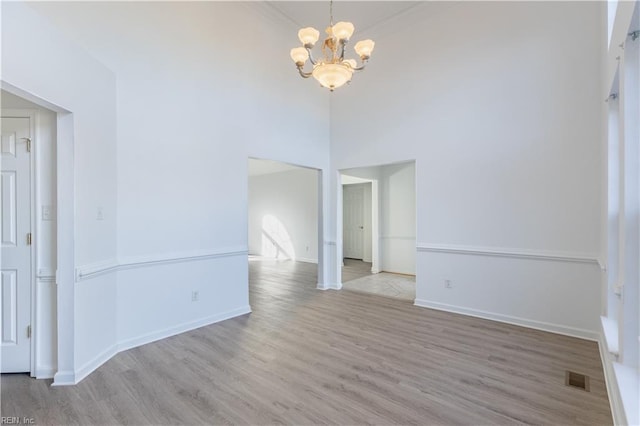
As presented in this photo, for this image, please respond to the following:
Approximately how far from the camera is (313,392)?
2.23 m

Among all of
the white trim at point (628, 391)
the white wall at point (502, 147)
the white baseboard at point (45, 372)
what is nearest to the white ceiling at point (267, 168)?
the white wall at point (502, 147)

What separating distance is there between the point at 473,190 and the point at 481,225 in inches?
19.0

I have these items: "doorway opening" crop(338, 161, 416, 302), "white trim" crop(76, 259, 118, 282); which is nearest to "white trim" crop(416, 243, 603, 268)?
"doorway opening" crop(338, 161, 416, 302)

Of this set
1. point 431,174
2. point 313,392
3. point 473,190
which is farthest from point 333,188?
point 313,392

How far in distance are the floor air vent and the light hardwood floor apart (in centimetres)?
6

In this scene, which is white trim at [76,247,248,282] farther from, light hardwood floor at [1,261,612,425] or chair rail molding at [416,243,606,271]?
chair rail molding at [416,243,606,271]

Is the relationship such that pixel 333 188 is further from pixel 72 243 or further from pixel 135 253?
pixel 72 243

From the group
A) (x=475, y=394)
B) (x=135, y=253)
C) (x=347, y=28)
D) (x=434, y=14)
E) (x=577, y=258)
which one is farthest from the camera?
(x=434, y=14)

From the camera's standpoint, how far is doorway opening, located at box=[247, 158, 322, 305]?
28.1ft

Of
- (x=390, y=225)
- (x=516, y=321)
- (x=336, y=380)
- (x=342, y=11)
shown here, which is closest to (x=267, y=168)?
(x=390, y=225)

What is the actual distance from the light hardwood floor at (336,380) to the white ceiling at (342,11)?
4.56 m

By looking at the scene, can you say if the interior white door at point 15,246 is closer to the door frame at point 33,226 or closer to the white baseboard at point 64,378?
the door frame at point 33,226

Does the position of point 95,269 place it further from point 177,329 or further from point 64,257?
point 177,329

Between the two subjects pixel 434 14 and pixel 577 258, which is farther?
pixel 434 14
